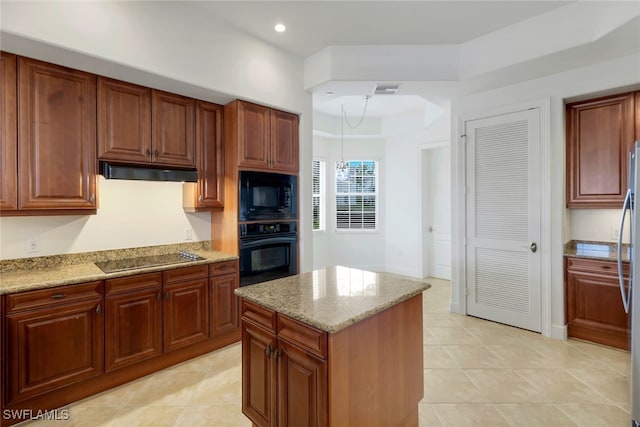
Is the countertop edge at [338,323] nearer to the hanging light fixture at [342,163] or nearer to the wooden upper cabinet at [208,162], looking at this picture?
the wooden upper cabinet at [208,162]

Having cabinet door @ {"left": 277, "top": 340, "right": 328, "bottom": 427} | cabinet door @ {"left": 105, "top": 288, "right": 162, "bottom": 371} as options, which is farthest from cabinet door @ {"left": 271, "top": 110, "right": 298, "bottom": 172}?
cabinet door @ {"left": 277, "top": 340, "right": 328, "bottom": 427}

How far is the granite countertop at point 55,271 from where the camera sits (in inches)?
80.2

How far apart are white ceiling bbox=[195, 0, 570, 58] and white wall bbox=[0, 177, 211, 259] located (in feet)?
6.05

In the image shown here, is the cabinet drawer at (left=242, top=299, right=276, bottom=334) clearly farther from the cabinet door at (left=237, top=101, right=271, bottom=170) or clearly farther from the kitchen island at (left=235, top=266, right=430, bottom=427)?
the cabinet door at (left=237, top=101, right=271, bottom=170)

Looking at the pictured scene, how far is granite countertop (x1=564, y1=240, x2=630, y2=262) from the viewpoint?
2.98 m

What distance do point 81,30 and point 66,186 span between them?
1.15 m

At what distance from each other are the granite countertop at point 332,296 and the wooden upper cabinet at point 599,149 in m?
2.60

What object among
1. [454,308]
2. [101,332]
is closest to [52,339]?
[101,332]

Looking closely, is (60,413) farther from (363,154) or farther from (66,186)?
(363,154)

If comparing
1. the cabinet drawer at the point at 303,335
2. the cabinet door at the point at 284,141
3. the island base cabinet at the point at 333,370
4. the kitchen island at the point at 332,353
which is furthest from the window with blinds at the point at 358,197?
the cabinet drawer at the point at 303,335

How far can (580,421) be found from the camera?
6.51 ft

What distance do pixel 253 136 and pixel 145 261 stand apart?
1629mm

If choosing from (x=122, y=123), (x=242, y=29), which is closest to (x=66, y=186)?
(x=122, y=123)

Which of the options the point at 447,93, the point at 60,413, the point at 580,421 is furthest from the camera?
the point at 447,93
